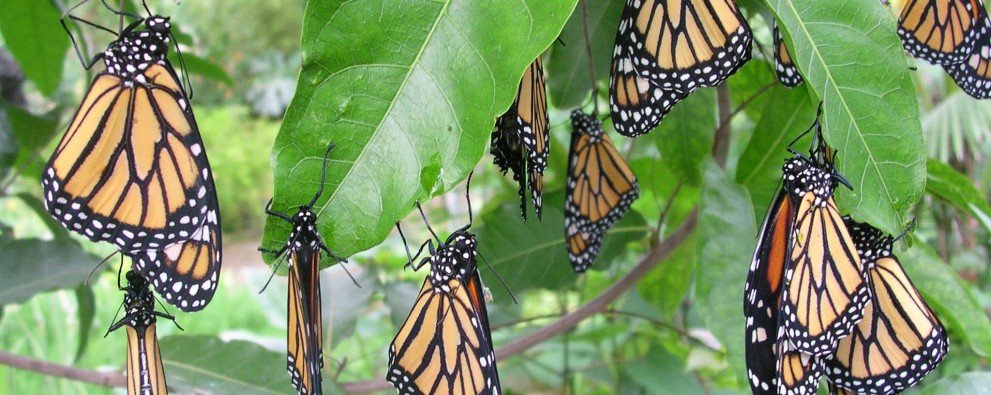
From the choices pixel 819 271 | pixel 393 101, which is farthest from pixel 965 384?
pixel 393 101

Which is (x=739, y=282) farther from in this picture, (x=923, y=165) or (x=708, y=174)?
(x=923, y=165)

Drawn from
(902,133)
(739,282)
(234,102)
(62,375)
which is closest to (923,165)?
(902,133)

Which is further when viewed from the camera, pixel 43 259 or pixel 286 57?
pixel 286 57

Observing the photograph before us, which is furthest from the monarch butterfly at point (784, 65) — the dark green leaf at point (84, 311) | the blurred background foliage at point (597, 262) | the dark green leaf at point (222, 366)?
the dark green leaf at point (84, 311)

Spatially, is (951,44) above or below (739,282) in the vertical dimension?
above

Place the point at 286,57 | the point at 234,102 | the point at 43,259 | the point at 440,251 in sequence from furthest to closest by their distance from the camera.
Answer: the point at 286,57, the point at 234,102, the point at 43,259, the point at 440,251

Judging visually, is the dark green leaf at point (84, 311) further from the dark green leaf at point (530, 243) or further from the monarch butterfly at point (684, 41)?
the monarch butterfly at point (684, 41)

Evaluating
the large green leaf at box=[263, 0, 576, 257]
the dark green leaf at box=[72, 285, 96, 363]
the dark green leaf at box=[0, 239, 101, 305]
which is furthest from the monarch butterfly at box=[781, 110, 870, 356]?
the dark green leaf at box=[72, 285, 96, 363]
